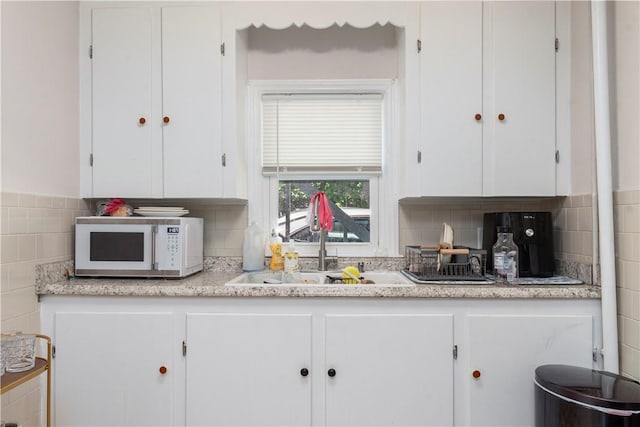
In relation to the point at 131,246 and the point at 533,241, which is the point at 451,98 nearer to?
the point at 533,241

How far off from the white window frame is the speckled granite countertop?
2.09ft

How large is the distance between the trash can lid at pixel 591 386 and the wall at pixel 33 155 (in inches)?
82.1

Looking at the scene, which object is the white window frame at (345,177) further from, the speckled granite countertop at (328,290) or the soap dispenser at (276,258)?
the speckled granite countertop at (328,290)

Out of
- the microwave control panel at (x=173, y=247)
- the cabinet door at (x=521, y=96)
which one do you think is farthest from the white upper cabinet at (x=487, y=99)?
the microwave control panel at (x=173, y=247)

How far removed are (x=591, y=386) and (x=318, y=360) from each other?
99cm

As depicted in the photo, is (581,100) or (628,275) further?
(581,100)

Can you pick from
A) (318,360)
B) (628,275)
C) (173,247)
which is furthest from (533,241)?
(173,247)

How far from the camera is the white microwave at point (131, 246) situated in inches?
73.8

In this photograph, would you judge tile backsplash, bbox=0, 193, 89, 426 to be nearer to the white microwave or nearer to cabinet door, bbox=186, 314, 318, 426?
the white microwave

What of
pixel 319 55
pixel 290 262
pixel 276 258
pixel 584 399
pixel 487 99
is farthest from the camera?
pixel 319 55

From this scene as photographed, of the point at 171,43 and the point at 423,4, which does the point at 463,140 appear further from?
the point at 171,43

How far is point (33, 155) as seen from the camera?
172 cm

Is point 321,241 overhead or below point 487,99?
below

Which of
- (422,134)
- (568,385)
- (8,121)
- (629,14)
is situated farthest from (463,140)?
(8,121)
